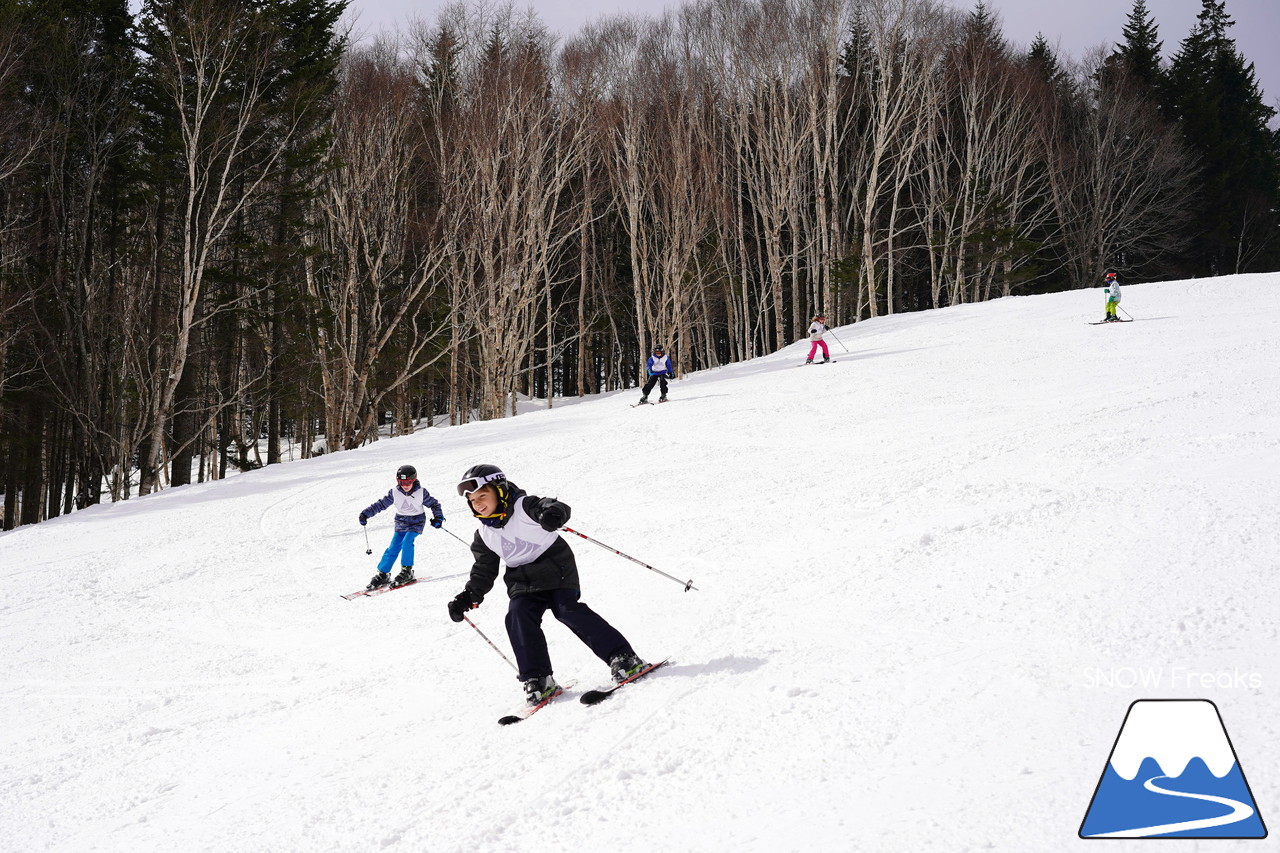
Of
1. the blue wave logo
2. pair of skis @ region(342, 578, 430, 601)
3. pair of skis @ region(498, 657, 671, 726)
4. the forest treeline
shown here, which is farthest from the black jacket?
the forest treeline

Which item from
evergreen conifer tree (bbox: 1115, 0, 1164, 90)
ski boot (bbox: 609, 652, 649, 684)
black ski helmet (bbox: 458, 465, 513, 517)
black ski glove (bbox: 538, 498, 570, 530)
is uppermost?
evergreen conifer tree (bbox: 1115, 0, 1164, 90)

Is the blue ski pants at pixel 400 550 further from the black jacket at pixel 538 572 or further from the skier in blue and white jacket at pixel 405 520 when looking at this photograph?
the black jacket at pixel 538 572

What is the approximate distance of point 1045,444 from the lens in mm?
8148

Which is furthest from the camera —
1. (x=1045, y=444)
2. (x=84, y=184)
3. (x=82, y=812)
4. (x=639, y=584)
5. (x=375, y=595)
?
(x=84, y=184)

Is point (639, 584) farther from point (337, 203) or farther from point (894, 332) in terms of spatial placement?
point (337, 203)

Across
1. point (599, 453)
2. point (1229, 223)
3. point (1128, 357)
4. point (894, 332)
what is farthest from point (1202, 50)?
point (599, 453)

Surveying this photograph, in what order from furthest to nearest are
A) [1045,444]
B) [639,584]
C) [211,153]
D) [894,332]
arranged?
[894,332] < [211,153] < [1045,444] < [639,584]

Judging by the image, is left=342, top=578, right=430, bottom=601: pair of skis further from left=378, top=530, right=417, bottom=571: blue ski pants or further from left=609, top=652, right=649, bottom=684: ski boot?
left=609, top=652, right=649, bottom=684: ski boot

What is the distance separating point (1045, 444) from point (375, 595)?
7501mm

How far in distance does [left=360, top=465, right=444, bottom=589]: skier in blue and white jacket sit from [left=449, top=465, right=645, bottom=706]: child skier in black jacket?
355 centimetres

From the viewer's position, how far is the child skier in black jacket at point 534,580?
4.40 metres

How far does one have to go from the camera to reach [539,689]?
172 inches

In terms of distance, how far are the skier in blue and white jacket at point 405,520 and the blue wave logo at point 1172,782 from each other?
663 cm

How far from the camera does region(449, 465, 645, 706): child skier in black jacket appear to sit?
14.4 feet
